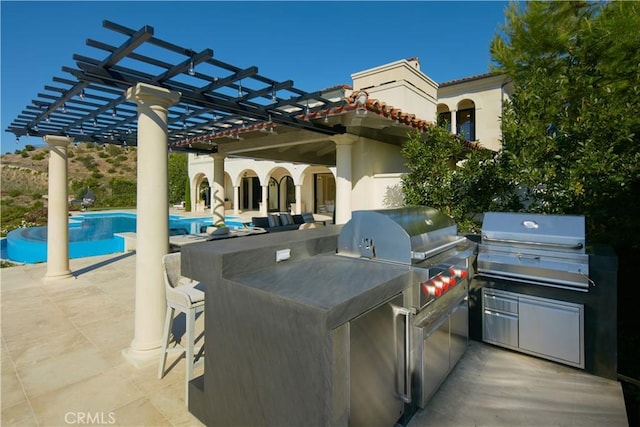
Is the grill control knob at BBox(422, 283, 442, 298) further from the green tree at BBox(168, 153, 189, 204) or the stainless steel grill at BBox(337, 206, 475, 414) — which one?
the green tree at BBox(168, 153, 189, 204)

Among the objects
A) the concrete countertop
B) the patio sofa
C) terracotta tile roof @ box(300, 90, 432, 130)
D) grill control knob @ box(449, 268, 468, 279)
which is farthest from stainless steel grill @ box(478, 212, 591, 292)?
→ the patio sofa

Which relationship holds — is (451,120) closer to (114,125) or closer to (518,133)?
(518,133)

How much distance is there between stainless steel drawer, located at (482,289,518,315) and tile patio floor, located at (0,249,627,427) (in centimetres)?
58

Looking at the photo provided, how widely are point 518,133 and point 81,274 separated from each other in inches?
411

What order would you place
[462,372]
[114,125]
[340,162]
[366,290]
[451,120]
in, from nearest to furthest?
1. [366,290]
2. [462,372]
3. [114,125]
4. [340,162]
5. [451,120]

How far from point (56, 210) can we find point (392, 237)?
321 inches

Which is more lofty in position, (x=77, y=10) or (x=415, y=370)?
(x=77, y=10)

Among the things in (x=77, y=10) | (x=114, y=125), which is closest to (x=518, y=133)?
(x=77, y=10)

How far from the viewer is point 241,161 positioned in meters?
23.4

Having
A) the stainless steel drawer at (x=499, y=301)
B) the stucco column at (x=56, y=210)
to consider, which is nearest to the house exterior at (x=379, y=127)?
the stainless steel drawer at (x=499, y=301)

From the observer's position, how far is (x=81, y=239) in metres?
16.5

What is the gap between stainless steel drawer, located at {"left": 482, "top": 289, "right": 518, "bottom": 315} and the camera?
387cm

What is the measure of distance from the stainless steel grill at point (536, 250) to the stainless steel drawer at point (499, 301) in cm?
27

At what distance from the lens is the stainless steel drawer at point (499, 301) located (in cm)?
387
